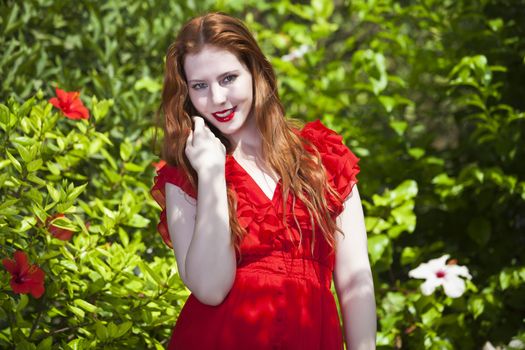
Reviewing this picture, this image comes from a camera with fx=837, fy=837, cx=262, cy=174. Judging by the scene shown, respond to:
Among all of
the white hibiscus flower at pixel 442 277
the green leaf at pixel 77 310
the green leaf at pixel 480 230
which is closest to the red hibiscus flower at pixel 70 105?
the green leaf at pixel 77 310

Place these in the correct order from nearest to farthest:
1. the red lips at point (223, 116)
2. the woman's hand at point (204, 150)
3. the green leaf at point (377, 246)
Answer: the woman's hand at point (204, 150)
the red lips at point (223, 116)
the green leaf at point (377, 246)

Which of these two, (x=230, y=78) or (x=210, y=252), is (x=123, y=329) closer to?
(x=210, y=252)

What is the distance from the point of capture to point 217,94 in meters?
2.28

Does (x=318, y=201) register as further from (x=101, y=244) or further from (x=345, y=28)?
(x=345, y=28)

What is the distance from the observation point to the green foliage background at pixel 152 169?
286cm

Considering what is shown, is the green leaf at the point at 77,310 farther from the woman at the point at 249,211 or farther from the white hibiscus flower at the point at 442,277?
the white hibiscus flower at the point at 442,277

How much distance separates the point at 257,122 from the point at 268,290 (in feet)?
1.61

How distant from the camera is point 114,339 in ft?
9.05

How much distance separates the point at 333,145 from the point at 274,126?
0.19 meters

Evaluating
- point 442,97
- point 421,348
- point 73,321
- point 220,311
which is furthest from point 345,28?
point 220,311

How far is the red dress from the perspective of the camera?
7.20ft

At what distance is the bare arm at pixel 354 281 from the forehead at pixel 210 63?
507 millimetres

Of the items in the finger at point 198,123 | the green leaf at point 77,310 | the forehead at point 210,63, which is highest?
the forehead at point 210,63

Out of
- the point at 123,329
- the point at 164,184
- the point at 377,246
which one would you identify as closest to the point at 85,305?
the point at 123,329
